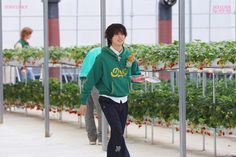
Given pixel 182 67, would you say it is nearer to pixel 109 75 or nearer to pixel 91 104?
pixel 109 75

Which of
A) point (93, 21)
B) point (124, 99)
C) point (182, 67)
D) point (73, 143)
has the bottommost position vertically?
point (73, 143)

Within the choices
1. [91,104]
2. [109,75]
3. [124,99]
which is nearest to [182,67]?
[124,99]

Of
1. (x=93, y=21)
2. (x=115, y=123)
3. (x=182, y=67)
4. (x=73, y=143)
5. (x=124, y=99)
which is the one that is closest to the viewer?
(x=115, y=123)

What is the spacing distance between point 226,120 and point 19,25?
576 inches

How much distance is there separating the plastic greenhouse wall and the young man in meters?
14.4

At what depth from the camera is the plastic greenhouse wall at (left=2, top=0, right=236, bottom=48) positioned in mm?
21297

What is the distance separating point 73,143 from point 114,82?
3.00m

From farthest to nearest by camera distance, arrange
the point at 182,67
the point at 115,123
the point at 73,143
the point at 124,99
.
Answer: the point at 73,143
the point at 182,67
the point at 124,99
the point at 115,123

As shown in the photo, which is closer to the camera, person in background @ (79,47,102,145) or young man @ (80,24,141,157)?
young man @ (80,24,141,157)

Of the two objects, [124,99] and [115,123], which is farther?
[124,99]

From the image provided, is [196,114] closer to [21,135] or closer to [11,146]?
[11,146]

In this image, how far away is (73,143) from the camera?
955 cm

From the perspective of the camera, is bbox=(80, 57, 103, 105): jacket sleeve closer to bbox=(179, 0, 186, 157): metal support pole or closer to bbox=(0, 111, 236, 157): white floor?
bbox=(179, 0, 186, 157): metal support pole

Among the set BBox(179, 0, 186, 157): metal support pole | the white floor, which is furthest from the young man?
the white floor
